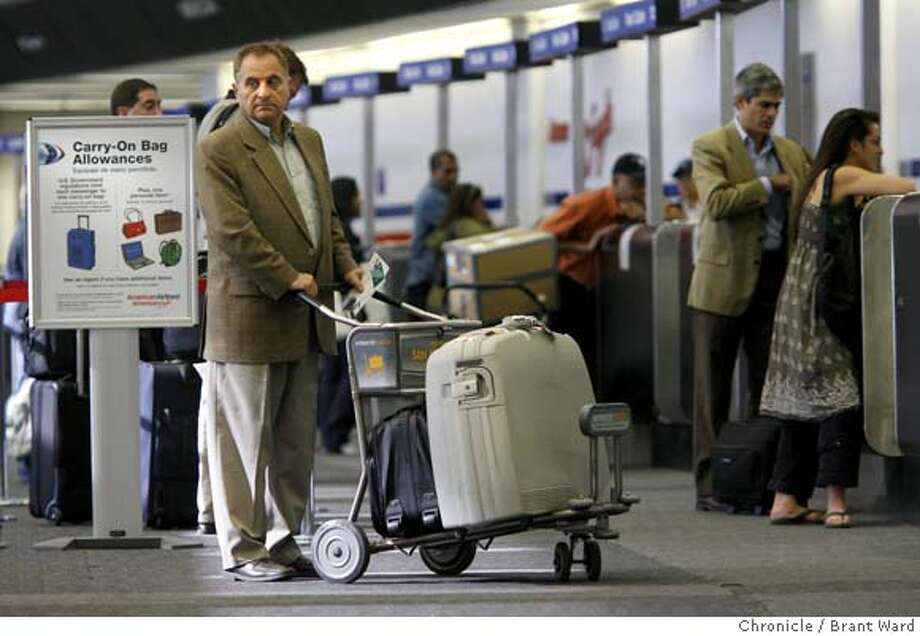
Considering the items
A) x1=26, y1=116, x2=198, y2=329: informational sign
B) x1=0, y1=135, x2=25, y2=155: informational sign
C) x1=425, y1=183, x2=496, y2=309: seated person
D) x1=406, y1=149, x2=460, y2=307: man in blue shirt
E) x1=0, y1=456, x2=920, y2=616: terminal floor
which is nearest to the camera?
x1=0, y1=456, x2=920, y2=616: terminal floor

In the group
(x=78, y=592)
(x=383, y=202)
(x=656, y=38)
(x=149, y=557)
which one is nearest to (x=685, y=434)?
(x=656, y=38)

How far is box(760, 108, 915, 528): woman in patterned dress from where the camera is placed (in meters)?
8.70

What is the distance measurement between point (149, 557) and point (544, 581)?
1631mm

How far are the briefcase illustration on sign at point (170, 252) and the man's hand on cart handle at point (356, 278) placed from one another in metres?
1.16

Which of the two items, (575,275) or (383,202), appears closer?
(575,275)

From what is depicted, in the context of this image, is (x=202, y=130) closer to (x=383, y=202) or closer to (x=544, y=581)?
(x=544, y=581)

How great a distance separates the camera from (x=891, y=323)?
867 centimetres

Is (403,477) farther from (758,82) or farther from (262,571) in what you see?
(758,82)

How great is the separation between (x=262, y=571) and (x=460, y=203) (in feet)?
26.2

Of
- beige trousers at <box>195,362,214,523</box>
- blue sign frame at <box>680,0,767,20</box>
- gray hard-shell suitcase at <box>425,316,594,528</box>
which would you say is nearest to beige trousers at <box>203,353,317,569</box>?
gray hard-shell suitcase at <box>425,316,594,528</box>

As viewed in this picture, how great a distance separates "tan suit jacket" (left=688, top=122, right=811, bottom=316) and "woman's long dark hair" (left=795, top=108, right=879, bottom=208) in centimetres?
66

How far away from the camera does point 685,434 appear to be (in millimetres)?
12047

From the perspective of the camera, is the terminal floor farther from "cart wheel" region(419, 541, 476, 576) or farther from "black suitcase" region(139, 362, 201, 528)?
"black suitcase" region(139, 362, 201, 528)

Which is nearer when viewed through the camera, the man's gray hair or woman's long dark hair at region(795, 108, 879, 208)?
woman's long dark hair at region(795, 108, 879, 208)
